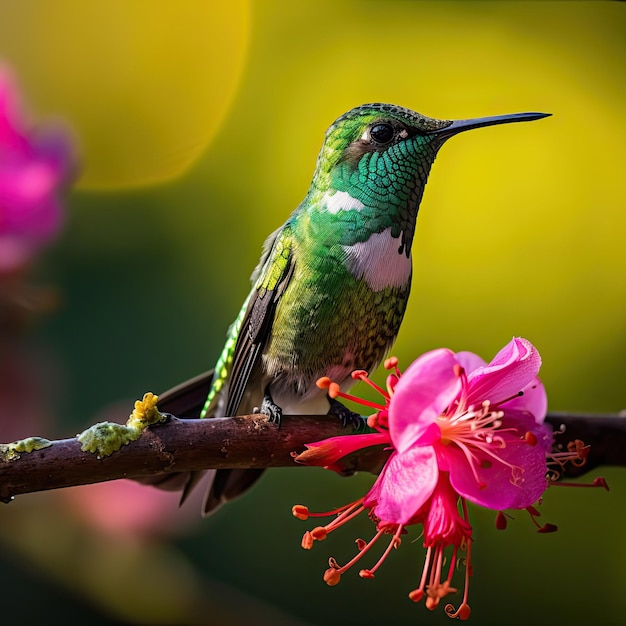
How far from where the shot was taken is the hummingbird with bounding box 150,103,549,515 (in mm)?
644

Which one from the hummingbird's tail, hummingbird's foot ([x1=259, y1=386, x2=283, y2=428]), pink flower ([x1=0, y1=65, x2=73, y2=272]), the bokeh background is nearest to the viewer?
hummingbird's foot ([x1=259, y1=386, x2=283, y2=428])

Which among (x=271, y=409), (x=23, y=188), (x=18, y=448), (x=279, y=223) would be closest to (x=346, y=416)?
(x=271, y=409)

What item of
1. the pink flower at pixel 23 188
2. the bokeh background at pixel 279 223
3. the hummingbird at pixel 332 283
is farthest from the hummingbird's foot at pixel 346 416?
the bokeh background at pixel 279 223

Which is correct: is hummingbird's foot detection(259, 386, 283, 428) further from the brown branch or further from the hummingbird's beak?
the hummingbird's beak

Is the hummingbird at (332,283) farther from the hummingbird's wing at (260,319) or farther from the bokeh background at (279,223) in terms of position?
the bokeh background at (279,223)

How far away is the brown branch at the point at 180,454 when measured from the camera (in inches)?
20.7

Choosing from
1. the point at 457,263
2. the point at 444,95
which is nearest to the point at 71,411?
the point at 457,263

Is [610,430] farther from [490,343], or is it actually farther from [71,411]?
[71,411]

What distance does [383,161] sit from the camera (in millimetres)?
647

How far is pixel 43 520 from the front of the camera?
3.87 ft

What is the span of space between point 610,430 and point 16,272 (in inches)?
24.2

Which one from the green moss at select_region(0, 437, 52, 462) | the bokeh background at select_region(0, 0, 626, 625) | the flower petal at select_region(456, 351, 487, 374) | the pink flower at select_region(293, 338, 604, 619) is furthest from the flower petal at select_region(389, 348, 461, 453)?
the bokeh background at select_region(0, 0, 626, 625)

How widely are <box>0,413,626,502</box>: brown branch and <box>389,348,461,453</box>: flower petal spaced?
0.11m

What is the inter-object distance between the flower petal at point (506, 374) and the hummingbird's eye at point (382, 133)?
19cm
